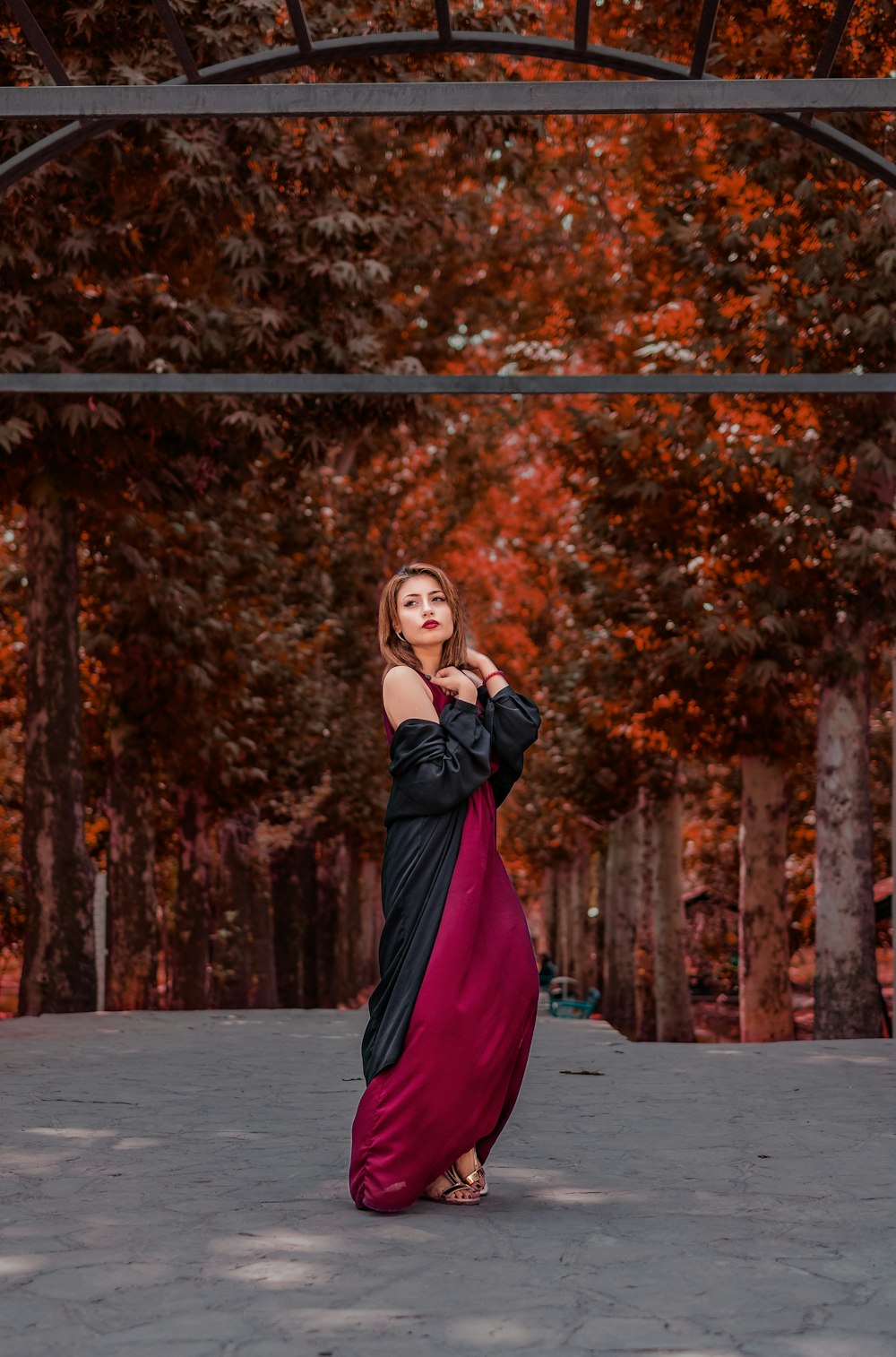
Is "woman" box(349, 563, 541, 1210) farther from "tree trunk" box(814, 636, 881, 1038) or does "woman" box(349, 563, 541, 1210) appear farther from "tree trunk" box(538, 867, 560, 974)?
"tree trunk" box(538, 867, 560, 974)

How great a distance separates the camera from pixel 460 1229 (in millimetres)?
5008

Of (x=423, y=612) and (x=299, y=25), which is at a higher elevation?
(x=299, y=25)

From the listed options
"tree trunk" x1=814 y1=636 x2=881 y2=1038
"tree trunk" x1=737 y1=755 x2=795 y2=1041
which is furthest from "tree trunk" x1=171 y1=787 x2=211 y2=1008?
"tree trunk" x1=814 y1=636 x2=881 y2=1038

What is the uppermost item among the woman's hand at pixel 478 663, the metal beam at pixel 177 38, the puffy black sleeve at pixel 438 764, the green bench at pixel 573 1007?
the metal beam at pixel 177 38

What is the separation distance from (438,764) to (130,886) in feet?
45.1

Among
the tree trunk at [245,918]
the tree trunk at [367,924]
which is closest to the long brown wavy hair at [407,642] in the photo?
the tree trunk at [245,918]

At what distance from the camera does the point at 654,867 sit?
2466cm

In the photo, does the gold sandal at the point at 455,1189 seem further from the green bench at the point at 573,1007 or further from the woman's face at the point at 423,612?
the green bench at the point at 573,1007

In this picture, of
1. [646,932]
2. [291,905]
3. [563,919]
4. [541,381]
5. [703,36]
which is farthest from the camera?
[563,919]

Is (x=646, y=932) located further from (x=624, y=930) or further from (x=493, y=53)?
(x=493, y=53)

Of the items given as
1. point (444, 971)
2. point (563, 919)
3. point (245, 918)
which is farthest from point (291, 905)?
point (563, 919)

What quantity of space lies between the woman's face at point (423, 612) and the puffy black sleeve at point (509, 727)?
285 millimetres

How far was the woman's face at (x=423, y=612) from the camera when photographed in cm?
571

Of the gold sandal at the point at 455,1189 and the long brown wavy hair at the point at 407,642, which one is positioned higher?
the long brown wavy hair at the point at 407,642
